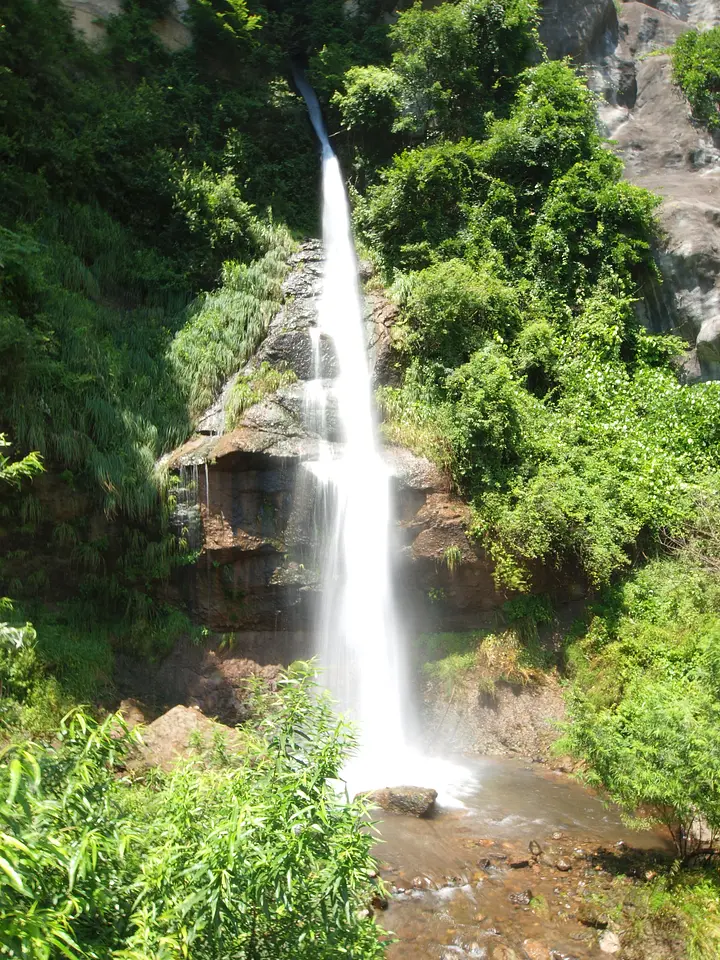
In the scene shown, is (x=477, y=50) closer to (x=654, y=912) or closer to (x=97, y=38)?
(x=97, y=38)

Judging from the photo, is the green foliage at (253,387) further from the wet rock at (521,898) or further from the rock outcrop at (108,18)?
the rock outcrop at (108,18)

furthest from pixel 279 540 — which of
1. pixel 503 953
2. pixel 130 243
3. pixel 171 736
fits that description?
pixel 130 243

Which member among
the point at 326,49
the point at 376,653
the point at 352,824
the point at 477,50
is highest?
the point at 326,49

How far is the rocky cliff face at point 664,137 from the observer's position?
15.5 metres

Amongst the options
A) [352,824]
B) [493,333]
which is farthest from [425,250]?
[352,824]

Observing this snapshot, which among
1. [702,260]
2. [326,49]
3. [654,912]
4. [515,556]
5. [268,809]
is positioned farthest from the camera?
[326,49]

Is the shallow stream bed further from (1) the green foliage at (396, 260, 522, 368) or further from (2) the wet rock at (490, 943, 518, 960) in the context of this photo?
(1) the green foliage at (396, 260, 522, 368)

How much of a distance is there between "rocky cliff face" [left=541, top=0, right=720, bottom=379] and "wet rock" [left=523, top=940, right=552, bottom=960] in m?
12.0

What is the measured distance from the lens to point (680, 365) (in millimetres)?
15125

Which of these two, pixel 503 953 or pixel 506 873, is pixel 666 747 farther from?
pixel 503 953

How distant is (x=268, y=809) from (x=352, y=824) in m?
0.44

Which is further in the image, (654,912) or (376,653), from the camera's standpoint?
(376,653)

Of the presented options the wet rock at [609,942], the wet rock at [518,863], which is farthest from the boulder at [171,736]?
the wet rock at [609,942]

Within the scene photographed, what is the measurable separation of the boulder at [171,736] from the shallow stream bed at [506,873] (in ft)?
7.47
